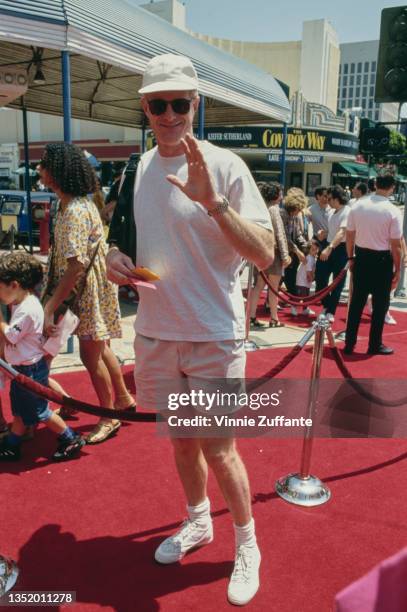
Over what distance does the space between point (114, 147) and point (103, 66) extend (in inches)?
1224

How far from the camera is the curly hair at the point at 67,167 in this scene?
3305 millimetres

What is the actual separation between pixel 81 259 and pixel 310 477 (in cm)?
190

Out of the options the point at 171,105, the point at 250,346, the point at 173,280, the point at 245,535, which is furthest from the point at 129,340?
the point at 171,105

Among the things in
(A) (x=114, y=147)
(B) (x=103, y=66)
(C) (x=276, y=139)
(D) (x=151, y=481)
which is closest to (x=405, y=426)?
(D) (x=151, y=481)

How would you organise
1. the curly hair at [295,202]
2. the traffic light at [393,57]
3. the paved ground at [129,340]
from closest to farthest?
the paved ground at [129,340], the traffic light at [393,57], the curly hair at [295,202]

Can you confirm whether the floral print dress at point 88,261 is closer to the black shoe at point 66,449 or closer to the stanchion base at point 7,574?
the black shoe at point 66,449

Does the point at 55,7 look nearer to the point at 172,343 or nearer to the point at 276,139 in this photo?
the point at 172,343

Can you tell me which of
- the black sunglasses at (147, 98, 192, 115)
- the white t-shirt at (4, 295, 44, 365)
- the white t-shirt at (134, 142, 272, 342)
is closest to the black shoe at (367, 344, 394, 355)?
the white t-shirt at (4, 295, 44, 365)

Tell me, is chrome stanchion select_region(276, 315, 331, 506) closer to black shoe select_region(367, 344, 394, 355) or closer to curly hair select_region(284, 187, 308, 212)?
black shoe select_region(367, 344, 394, 355)

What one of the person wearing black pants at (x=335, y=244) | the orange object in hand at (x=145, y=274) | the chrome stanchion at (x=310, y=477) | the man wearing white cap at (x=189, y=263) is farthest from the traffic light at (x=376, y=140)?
the orange object in hand at (x=145, y=274)

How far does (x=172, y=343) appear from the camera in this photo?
2146 mm

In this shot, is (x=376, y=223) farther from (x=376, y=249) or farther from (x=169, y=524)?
(x=169, y=524)

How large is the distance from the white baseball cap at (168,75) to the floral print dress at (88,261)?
1400 millimetres

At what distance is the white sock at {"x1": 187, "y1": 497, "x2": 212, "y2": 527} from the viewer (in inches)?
100
